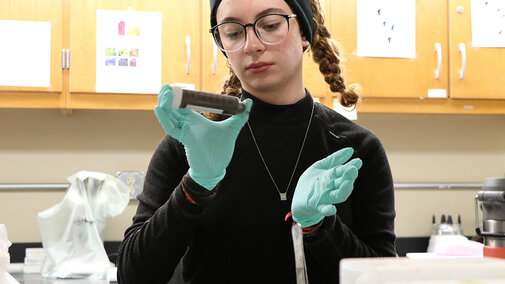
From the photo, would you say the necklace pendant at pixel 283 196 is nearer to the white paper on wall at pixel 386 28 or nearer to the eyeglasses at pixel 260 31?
the eyeglasses at pixel 260 31

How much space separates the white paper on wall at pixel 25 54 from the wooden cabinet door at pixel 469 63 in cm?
168

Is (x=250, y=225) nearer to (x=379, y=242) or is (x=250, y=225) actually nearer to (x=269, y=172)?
(x=269, y=172)

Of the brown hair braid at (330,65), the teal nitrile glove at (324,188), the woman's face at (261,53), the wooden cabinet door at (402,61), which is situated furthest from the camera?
the wooden cabinet door at (402,61)

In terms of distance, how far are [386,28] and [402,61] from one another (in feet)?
0.51

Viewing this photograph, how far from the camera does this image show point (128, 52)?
92.7 inches

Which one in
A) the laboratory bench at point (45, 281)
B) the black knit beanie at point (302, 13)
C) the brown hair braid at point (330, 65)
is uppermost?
the black knit beanie at point (302, 13)

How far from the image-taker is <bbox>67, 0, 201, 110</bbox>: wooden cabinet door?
2320mm

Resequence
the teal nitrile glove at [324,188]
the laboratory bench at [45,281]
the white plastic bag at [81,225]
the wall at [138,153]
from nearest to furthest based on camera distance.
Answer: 1. the teal nitrile glove at [324,188]
2. the laboratory bench at [45,281]
3. the white plastic bag at [81,225]
4. the wall at [138,153]

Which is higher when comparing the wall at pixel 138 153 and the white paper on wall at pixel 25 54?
the white paper on wall at pixel 25 54

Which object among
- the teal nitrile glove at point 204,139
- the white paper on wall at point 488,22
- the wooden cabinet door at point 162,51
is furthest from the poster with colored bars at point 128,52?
the teal nitrile glove at point 204,139

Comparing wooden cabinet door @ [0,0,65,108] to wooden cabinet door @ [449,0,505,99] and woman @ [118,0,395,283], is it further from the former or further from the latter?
wooden cabinet door @ [449,0,505,99]

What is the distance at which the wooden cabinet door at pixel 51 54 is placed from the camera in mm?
2309

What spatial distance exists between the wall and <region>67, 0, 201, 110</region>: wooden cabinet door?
318mm

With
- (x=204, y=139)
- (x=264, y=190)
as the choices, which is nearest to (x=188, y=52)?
(x=264, y=190)
